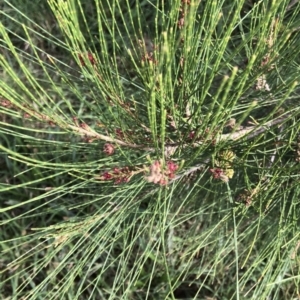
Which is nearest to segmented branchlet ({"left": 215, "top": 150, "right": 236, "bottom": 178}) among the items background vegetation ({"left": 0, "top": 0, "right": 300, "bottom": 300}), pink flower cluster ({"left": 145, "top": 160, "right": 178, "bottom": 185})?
background vegetation ({"left": 0, "top": 0, "right": 300, "bottom": 300})

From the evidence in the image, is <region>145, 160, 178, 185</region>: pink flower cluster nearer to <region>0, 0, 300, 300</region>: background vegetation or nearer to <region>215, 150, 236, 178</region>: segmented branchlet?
<region>0, 0, 300, 300</region>: background vegetation

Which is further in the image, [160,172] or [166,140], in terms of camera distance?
[166,140]

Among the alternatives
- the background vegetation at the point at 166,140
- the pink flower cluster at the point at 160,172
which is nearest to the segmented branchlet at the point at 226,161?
the background vegetation at the point at 166,140

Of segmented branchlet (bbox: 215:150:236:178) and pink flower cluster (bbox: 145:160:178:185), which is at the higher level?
pink flower cluster (bbox: 145:160:178:185)

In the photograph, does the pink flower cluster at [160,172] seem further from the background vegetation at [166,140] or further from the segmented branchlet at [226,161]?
the segmented branchlet at [226,161]

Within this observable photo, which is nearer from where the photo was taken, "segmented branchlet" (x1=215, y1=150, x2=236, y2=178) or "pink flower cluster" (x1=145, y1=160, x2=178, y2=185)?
"pink flower cluster" (x1=145, y1=160, x2=178, y2=185)

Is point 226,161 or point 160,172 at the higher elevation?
point 160,172
